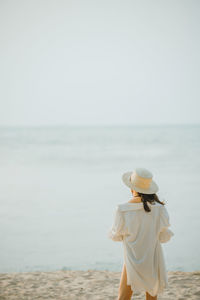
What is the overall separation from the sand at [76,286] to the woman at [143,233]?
Result: 1219 mm

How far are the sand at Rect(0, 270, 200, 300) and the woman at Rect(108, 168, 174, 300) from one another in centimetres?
122

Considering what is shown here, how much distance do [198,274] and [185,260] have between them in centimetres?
117

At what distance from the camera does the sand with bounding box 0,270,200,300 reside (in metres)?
3.85

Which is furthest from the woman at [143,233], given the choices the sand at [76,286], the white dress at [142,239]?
the sand at [76,286]

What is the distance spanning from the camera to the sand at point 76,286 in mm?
3852

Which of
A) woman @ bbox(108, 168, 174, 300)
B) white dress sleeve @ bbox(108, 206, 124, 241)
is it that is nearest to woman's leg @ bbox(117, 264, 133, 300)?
woman @ bbox(108, 168, 174, 300)

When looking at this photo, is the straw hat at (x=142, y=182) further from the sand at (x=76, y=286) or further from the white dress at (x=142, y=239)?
the sand at (x=76, y=286)

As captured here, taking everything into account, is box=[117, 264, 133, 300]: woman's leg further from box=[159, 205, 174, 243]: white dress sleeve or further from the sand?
the sand

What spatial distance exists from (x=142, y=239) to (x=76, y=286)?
1810 millimetres

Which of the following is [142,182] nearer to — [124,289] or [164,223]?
[164,223]

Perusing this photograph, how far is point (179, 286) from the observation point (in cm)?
414

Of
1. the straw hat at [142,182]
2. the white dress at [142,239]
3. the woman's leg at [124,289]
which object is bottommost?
the woman's leg at [124,289]

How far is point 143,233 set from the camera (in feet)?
8.73

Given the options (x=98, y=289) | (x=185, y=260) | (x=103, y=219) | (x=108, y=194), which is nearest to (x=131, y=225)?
(x=98, y=289)
